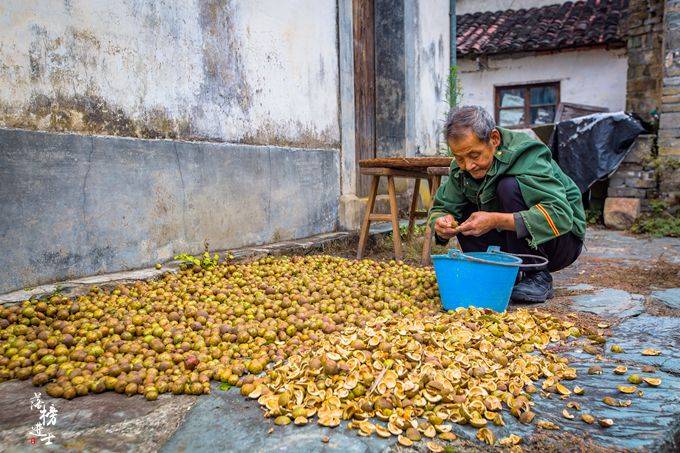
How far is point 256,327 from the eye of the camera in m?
2.78

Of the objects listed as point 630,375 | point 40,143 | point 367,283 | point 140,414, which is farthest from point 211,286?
point 630,375

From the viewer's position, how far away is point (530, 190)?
3.03 meters

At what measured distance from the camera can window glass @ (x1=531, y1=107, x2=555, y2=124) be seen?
530 inches

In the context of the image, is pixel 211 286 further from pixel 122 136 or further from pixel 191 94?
pixel 191 94

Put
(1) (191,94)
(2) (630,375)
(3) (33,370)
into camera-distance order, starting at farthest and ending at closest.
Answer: (1) (191,94) < (3) (33,370) < (2) (630,375)

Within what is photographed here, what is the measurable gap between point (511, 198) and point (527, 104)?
38.1 ft

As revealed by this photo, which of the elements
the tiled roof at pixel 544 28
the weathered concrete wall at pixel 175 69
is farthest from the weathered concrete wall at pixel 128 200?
the tiled roof at pixel 544 28

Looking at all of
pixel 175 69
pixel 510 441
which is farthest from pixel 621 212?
pixel 510 441

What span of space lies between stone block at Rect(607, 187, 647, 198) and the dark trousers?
575 centimetres

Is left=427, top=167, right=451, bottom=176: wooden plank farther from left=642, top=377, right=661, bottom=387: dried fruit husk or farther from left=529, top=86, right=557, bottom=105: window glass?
left=529, top=86, right=557, bottom=105: window glass

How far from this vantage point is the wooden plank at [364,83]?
6.64m

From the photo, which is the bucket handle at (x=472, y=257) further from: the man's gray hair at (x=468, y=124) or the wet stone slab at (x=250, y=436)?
the wet stone slab at (x=250, y=436)

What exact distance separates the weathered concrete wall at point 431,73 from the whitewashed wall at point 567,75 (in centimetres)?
621

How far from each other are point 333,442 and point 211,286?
2008 millimetres
